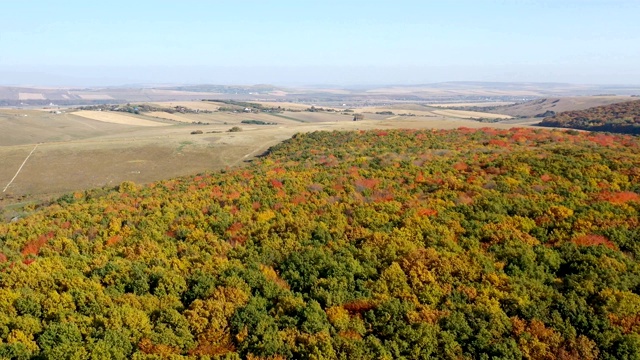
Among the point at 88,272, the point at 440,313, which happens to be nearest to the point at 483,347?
the point at 440,313

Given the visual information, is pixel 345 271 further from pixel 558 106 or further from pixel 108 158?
pixel 558 106

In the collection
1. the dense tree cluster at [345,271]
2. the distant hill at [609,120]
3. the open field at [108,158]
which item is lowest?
the open field at [108,158]

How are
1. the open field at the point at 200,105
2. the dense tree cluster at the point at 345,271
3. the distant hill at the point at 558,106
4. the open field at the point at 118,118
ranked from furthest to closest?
the distant hill at the point at 558,106 < the open field at the point at 200,105 < the open field at the point at 118,118 < the dense tree cluster at the point at 345,271

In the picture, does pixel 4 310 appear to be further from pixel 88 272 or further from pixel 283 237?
pixel 283 237

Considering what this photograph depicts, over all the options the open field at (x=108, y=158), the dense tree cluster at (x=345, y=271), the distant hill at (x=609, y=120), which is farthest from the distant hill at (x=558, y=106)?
the dense tree cluster at (x=345, y=271)

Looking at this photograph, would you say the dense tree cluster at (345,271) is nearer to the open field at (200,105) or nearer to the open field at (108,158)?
the open field at (108,158)

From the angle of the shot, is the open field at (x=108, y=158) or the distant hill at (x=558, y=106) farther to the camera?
the distant hill at (x=558, y=106)

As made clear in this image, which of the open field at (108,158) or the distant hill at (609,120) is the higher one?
the distant hill at (609,120)
